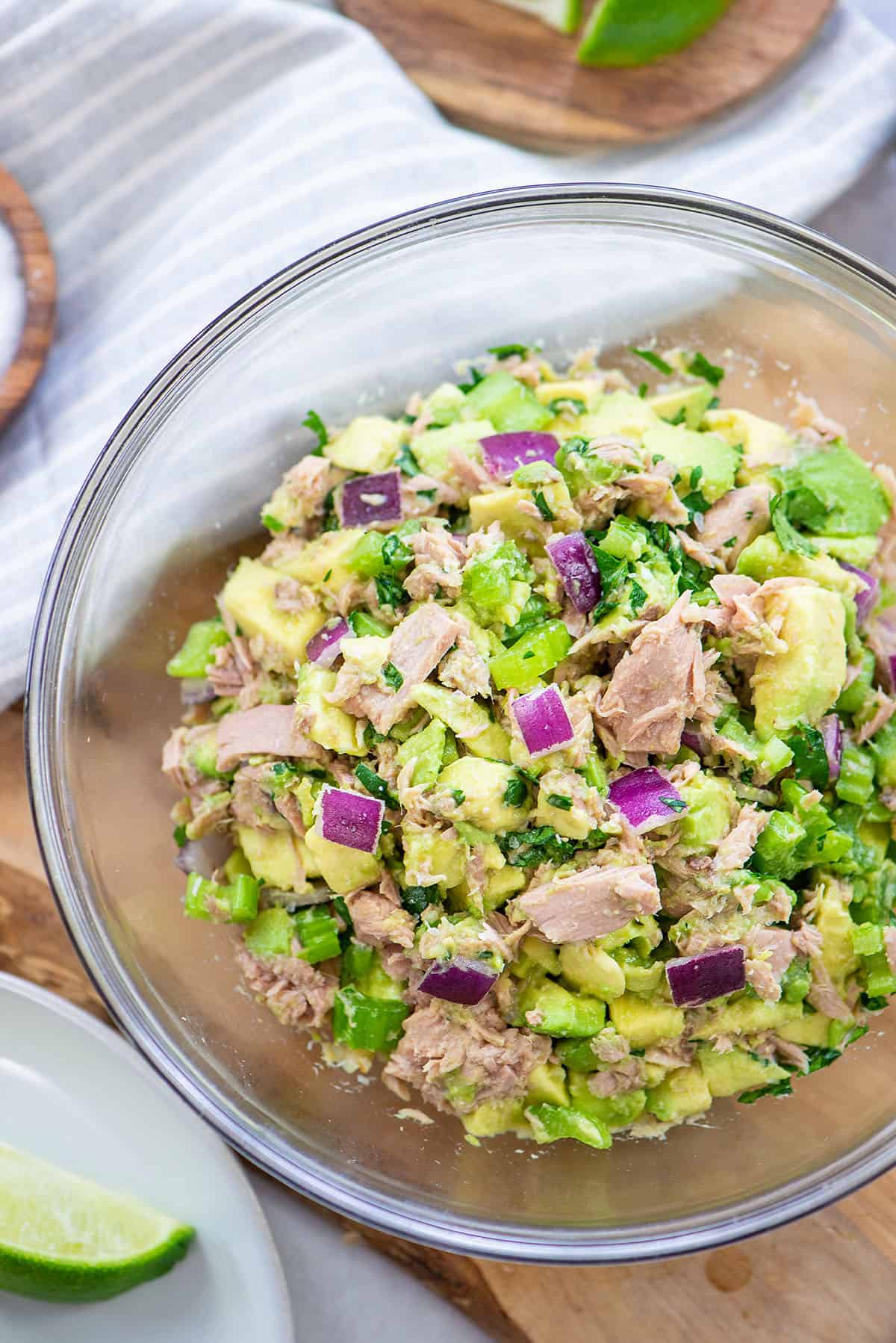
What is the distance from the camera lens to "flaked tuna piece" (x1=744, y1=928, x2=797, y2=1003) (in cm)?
192

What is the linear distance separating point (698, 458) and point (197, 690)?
1.15m

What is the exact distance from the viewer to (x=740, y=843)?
190cm

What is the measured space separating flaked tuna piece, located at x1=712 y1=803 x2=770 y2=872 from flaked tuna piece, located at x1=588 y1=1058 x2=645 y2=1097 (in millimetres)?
431

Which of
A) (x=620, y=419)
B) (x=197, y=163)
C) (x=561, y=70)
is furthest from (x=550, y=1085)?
(x=561, y=70)

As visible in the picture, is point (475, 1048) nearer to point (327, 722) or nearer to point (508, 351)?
point (327, 722)

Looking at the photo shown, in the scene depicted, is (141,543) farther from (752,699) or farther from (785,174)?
(785,174)

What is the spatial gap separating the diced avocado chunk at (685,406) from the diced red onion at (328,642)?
793 mm

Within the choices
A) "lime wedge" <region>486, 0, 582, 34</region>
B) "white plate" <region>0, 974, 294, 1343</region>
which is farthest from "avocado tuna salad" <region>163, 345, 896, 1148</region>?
"lime wedge" <region>486, 0, 582, 34</region>

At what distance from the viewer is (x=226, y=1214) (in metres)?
2.44

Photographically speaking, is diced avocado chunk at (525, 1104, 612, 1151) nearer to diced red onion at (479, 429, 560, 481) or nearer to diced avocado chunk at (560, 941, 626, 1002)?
diced avocado chunk at (560, 941, 626, 1002)

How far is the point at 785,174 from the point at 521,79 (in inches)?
27.9

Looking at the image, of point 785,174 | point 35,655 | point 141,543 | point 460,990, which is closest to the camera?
point 460,990

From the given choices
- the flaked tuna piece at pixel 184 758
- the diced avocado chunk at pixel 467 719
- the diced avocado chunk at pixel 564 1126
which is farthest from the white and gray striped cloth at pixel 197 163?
the diced avocado chunk at pixel 564 1126

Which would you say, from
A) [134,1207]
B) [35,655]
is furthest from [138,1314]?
[35,655]
